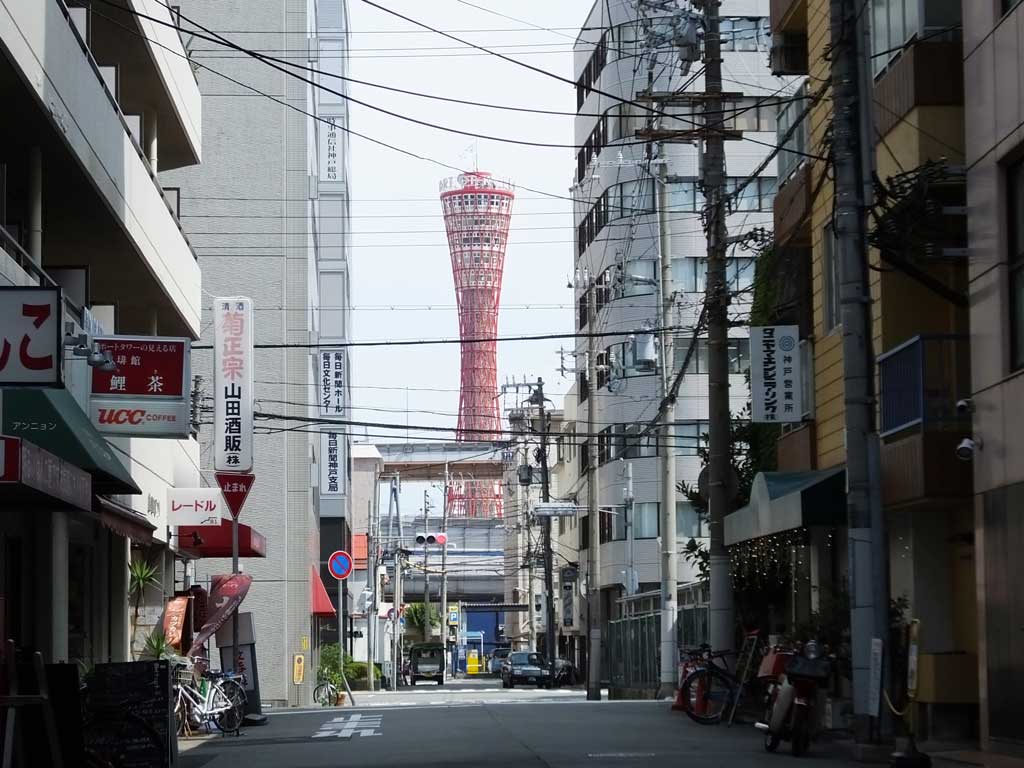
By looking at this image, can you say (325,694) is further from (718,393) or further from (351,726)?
(718,393)

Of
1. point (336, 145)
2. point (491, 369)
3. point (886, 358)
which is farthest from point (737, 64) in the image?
point (491, 369)

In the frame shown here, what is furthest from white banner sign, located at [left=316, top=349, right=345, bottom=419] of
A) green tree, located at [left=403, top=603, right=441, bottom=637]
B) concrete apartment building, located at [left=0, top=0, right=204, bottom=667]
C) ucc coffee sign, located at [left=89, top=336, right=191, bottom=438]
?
green tree, located at [left=403, top=603, right=441, bottom=637]

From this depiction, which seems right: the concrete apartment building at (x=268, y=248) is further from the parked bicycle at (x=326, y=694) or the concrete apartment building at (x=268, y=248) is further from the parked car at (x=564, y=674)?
the parked car at (x=564, y=674)

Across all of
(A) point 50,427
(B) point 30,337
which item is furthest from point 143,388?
(B) point 30,337

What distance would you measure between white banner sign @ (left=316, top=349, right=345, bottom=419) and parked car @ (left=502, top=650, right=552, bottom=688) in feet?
Result: 49.8

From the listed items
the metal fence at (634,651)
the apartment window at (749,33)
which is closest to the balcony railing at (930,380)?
the metal fence at (634,651)

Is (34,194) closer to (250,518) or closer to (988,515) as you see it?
(988,515)

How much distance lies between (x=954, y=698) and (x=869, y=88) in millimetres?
6653

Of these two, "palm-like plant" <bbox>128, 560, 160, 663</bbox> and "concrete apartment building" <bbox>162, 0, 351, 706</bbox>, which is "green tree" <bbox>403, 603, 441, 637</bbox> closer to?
"concrete apartment building" <bbox>162, 0, 351, 706</bbox>

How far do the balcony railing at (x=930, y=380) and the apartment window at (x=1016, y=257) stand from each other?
56.3 inches

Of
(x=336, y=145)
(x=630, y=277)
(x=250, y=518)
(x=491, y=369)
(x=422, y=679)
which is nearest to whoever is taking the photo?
(x=250, y=518)

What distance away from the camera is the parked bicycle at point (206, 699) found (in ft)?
70.5

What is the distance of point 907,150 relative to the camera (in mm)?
17953

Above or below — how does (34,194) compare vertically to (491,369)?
below
